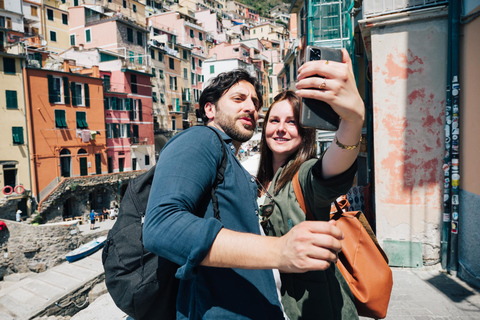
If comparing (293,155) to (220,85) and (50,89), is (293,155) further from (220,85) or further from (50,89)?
(50,89)

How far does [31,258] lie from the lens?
753 inches

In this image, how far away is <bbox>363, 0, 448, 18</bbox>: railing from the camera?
5.85 meters

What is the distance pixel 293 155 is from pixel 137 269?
1.23 metres

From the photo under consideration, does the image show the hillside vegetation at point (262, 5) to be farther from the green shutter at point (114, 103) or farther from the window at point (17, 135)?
the window at point (17, 135)

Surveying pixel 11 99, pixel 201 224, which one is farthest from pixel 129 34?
pixel 201 224

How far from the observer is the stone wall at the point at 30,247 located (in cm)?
1894

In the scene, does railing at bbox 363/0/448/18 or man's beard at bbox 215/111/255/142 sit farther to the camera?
railing at bbox 363/0/448/18

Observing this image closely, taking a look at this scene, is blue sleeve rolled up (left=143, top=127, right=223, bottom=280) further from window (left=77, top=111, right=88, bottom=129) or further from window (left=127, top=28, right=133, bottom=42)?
window (left=127, top=28, right=133, bottom=42)

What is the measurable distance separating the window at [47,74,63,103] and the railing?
985 inches

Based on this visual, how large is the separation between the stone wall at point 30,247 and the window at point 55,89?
10.3 meters

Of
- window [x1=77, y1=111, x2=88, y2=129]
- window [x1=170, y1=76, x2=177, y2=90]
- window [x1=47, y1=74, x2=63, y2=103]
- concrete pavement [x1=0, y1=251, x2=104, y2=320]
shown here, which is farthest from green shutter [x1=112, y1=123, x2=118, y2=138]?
concrete pavement [x1=0, y1=251, x2=104, y2=320]

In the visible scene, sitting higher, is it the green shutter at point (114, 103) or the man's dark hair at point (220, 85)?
the green shutter at point (114, 103)

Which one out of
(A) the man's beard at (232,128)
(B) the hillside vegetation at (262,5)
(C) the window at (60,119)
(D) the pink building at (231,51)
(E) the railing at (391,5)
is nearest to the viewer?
(A) the man's beard at (232,128)

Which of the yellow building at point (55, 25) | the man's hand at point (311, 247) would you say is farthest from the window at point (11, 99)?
the man's hand at point (311, 247)
